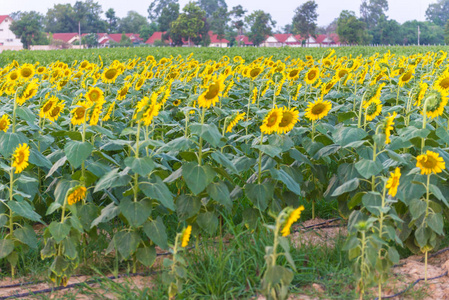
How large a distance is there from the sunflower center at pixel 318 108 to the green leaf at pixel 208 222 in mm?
1073

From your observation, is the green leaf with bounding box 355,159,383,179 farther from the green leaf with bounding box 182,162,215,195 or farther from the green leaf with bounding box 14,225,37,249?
the green leaf with bounding box 14,225,37,249

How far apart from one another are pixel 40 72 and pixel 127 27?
129392 mm

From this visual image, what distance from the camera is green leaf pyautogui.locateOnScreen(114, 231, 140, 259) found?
3.06m

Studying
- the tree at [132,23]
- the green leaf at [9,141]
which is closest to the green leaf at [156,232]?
the green leaf at [9,141]

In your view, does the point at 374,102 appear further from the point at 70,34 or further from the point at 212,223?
the point at 70,34

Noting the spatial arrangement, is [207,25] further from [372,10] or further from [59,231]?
[59,231]

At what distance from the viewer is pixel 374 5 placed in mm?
132750

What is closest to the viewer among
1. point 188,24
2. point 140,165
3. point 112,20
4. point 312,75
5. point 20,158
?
point 140,165

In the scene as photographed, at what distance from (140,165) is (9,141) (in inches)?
43.2

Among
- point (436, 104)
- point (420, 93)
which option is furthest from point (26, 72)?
point (436, 104)

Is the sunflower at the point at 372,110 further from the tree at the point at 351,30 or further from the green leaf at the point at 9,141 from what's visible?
the tree at the point at 351,30

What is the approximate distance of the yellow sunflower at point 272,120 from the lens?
3.36 meters

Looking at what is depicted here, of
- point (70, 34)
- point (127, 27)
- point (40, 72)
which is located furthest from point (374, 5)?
point (40, 72)

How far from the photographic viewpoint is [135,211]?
3.02 meters
